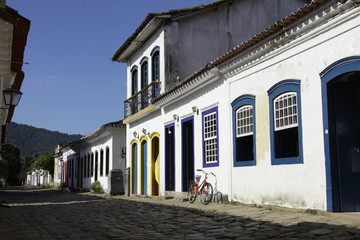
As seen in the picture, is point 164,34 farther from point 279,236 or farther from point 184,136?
point 279,236

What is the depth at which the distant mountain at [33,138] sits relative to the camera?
455 feet

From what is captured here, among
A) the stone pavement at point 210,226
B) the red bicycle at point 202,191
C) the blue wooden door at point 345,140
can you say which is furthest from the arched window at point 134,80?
the blue wooden door at point 345,140

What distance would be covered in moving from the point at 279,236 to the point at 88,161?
1002 inches

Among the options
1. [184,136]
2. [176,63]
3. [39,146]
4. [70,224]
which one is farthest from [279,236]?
[39,146]

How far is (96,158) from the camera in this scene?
89.2ft

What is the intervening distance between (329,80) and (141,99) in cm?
1192

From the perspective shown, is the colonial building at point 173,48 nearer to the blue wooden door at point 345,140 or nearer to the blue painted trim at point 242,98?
the blue painted trim at point 242,98

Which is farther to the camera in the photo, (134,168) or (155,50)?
A: (134,168)

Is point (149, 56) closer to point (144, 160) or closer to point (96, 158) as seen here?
point (144, 160)

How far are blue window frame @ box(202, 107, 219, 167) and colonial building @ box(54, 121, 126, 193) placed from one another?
374 inches

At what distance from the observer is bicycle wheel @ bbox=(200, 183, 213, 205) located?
1128 cm

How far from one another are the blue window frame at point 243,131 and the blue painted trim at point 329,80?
2.53 metres

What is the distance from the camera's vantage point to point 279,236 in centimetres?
581

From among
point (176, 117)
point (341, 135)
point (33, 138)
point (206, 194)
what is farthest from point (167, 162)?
point (33, 138)
